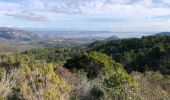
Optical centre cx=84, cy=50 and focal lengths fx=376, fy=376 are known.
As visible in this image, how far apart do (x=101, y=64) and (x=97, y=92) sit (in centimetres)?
1544

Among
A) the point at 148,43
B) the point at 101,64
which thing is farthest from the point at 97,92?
the point at 148,43

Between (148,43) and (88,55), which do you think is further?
(148,43)

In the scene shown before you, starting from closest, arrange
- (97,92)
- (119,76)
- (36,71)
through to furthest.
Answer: (36,71)
(97,92)
(119,76)

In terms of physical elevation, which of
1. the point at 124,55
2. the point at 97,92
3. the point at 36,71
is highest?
the point at 36,71

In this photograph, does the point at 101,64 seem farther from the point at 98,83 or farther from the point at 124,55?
the point at 124,55

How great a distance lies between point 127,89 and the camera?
9.23 metres

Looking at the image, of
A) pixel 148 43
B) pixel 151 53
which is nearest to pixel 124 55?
pixel 151 53

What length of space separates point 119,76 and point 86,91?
124cm

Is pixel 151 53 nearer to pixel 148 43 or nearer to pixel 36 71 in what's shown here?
pixel 148 43

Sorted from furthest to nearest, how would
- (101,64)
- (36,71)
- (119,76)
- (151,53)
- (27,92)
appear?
(151,53) → (101,64) → (119,76) → (36,71) → (27,92)

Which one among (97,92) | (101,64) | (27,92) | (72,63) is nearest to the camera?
(27,92)

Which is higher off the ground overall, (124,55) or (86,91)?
(86,91)

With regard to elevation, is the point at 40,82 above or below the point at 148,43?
above

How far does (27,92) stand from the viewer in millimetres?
7395
